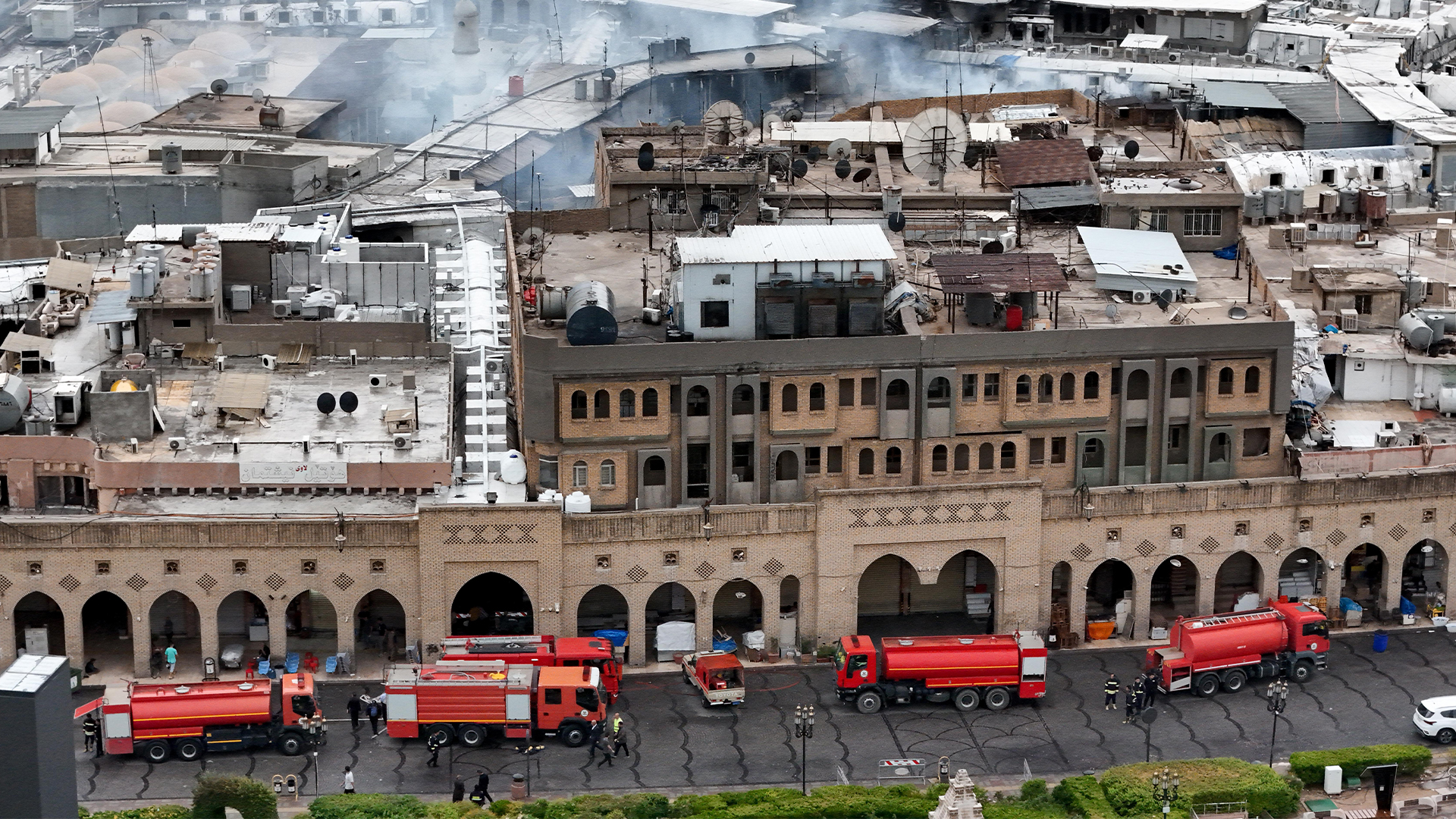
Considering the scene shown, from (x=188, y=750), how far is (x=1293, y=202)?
221ft

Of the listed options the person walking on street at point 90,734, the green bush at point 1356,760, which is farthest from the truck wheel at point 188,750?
the green bush at point 1356,760

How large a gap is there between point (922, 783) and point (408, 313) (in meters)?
39.8

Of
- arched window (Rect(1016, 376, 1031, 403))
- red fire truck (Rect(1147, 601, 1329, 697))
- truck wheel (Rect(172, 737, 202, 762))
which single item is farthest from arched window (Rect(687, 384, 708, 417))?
truck wheel (Rect(172, 737, 202, 762))

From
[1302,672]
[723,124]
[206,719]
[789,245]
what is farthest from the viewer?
[723,124]

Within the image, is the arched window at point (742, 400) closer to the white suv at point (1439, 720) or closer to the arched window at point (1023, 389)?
the arched window at point (1023, 389)

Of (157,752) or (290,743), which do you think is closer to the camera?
(157,752)

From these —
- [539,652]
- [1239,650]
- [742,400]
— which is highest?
[742,400]

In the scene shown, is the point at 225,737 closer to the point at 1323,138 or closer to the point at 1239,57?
the point at 1323,138

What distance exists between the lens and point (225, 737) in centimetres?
11162

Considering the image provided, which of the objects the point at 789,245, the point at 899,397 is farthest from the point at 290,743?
the point at 789,245

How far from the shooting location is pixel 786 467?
123438mm

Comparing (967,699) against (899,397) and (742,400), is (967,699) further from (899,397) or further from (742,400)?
(742,400)

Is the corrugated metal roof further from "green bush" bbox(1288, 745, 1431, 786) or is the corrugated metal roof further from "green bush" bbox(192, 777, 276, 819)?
"green bush" bbox(192, 777, 276, 819)

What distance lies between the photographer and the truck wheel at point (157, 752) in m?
111
